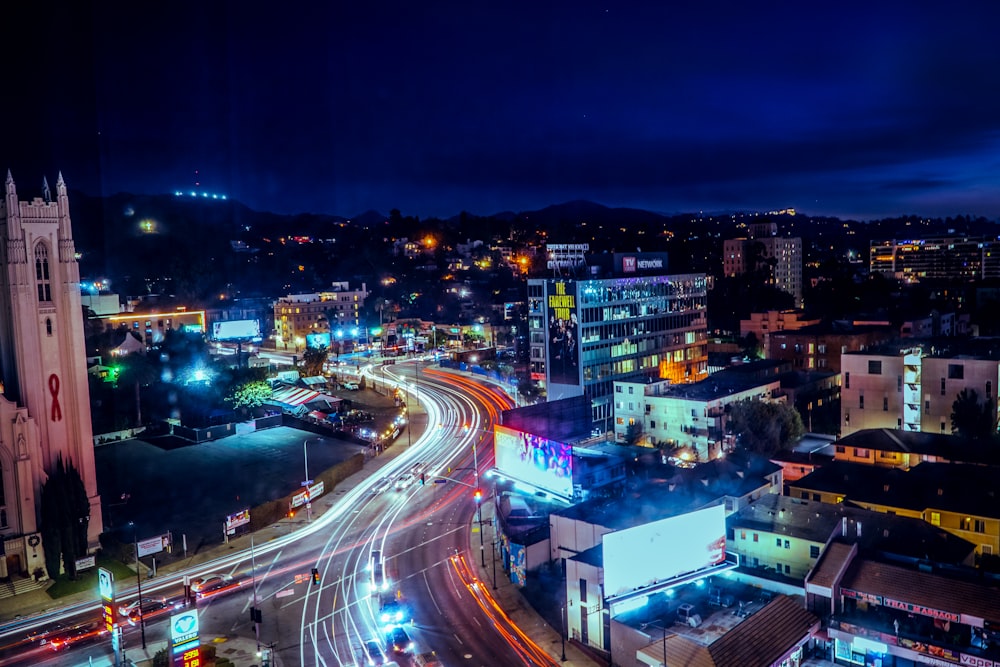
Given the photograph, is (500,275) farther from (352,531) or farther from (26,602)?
(26,602)

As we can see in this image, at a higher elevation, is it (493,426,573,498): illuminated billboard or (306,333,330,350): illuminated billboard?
(306,333,330,350): illuminated billboard

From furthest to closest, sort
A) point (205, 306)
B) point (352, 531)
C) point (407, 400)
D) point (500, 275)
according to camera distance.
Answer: point (500, 275), point (205, 306), point (407, 400), point (352, 531)

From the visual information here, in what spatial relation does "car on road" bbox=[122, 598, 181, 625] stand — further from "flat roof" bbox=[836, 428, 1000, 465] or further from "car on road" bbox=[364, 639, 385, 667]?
"flat roof" bbox=[836, 428, 1000, 465]

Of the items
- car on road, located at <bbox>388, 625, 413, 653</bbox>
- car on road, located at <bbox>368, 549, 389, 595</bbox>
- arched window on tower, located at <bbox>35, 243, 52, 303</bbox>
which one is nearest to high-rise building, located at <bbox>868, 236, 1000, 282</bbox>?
car on road, located at <bbox>368, 549, 389, 595</bbox>

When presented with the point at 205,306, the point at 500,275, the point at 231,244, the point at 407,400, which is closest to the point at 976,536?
the point at 407,400

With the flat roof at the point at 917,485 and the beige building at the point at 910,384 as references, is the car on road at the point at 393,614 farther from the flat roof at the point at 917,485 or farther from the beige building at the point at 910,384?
the beige building at the point at 910,384

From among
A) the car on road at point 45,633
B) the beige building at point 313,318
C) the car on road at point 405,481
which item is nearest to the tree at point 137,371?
the car on road at point 405,481

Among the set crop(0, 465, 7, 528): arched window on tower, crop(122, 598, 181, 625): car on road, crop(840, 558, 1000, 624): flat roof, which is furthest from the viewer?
crop(0, 465, 7, 528): arched window on tower
